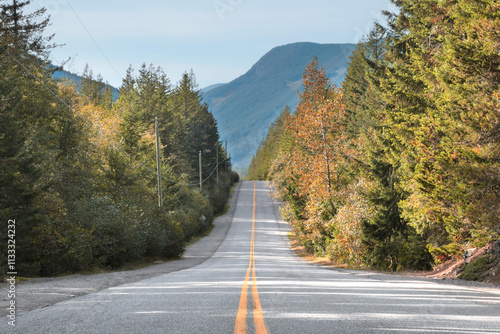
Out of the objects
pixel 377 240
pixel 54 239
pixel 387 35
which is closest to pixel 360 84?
pixel 387 35

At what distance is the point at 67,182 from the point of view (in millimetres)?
24500

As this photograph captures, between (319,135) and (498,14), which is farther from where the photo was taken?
(319,135)

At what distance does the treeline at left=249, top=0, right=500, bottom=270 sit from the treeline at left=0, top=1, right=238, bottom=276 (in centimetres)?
1115

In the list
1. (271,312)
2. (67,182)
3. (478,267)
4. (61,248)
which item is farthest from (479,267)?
(67,182)

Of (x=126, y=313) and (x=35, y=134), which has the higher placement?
(x=35, y=134)

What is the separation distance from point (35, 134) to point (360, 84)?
39.3 m

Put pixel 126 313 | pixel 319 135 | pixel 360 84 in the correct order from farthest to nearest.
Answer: pixel 360 84, pixel 319 135, pixel 126 313

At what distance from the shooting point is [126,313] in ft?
19.7

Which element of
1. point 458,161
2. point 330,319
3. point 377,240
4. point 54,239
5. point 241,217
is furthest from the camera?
point 241,217

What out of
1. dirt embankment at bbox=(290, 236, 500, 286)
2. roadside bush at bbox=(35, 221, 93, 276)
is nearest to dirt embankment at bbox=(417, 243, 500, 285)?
dirt embankment at bbox=(290, 236, 500, 286)

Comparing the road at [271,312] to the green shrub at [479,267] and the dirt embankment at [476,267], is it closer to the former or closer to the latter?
the dirt embankment at [476,267]

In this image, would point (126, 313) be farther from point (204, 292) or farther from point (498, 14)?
point (498, 14)

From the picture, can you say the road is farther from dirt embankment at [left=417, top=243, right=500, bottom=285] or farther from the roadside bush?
the roadside bush

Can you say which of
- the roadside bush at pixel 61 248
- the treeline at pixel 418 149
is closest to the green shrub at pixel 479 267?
the treeline at pixel 418 149
